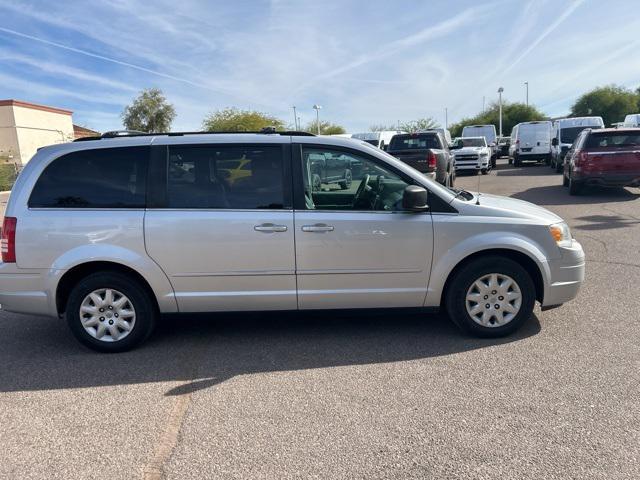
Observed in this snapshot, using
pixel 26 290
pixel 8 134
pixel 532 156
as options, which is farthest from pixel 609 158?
pixel 8 134

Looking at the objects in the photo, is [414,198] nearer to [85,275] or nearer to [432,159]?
[85,275]

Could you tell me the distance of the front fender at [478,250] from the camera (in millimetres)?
4238

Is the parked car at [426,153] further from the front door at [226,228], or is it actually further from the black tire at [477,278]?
the front door at [226,228]

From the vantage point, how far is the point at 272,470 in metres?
2.75

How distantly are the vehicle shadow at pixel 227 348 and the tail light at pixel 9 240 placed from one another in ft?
3.01

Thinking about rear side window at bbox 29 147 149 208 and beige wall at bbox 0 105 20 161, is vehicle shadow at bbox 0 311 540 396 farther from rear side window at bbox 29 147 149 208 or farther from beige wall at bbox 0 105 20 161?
beige wall at bbox 0 105 20 161

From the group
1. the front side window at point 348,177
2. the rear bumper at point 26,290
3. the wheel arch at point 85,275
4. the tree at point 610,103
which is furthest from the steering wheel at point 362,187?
the tree at point 610,103

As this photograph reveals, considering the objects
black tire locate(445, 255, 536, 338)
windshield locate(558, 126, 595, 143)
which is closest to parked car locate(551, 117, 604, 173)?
windshield locate(558, 126, 595, 143)

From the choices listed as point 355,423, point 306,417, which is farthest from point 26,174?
point 355,423

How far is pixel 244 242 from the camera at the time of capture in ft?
13.8

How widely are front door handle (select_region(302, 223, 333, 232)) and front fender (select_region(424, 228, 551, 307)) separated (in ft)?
2.99

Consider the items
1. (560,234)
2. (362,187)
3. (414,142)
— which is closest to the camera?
(560,234)

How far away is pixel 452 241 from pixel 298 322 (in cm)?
175

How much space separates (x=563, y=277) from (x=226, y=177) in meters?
3.08
